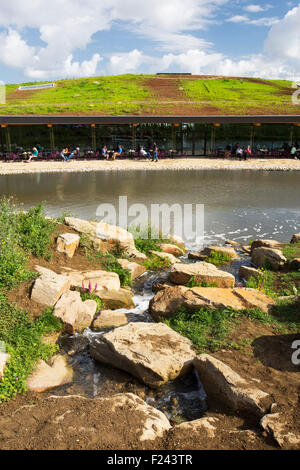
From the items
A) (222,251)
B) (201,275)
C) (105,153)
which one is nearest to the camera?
(201,275)

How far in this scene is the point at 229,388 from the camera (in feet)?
14.4

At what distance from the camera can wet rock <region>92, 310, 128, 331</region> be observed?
661 centimetres

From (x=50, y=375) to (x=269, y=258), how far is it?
5966 millimetres

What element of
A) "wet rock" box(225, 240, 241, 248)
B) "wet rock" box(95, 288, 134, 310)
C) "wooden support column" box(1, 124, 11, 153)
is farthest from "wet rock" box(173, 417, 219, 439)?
"wooden support column" box(1, 124, 11, 153)

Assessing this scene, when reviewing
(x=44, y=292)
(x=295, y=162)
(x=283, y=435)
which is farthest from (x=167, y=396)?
(x=295, y=162)

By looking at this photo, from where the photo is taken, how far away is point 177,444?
142 inches

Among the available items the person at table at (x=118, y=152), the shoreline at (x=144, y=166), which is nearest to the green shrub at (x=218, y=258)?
the shoreline at (x=144, y=166)

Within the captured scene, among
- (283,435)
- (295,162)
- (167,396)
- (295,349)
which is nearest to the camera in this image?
(283,435)

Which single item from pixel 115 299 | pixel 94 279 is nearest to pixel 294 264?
pixel 115 299

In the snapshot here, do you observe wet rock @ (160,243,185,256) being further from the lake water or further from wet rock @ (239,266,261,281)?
wet rock @ (239,266,261,281)

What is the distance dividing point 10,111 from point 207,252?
36.0 meters

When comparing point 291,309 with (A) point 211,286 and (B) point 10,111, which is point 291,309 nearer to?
(A) point 211,286

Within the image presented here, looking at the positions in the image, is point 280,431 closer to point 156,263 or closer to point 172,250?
point 156,263

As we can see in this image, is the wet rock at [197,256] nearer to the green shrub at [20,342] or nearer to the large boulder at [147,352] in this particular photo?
the large boulder at [147,352]
